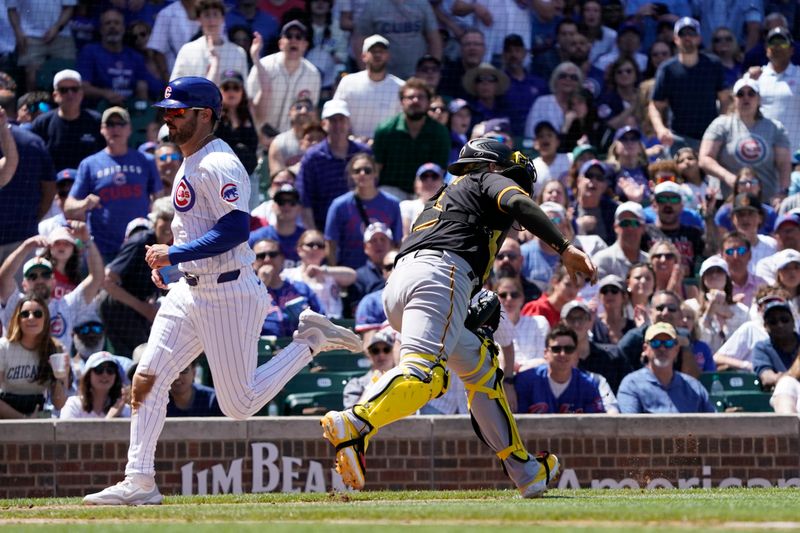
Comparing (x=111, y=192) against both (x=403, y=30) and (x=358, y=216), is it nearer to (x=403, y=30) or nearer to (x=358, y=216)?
(x=358, y=216)

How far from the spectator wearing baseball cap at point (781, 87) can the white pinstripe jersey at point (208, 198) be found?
29.0 feet

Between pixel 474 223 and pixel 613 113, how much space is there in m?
8.93

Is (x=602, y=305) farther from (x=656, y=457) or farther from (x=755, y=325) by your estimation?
(x=656, y=457)

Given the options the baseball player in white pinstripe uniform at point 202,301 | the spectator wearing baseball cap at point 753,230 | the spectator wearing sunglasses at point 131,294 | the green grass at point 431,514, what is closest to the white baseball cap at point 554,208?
the spectator wearing baseball cap at point 753,230

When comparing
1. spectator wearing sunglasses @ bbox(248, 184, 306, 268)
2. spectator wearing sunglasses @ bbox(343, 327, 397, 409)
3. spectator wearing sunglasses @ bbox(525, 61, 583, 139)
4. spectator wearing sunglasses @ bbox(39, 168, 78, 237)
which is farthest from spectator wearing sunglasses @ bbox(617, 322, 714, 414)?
spectator wearing sunglasses @ bbox(525, 61, 583, 139)

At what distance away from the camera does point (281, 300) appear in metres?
10.6

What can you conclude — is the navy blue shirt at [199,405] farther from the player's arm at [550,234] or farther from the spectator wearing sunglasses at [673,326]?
the player's arm at [550,234]

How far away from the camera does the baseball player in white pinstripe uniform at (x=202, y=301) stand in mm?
6508

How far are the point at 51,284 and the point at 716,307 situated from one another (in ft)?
15.8

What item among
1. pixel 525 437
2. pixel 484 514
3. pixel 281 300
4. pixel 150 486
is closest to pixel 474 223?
pixel 484 514

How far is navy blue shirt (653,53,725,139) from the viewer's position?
572 inches

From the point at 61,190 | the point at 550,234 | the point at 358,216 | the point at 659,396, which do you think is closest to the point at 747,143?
the point at 358,216

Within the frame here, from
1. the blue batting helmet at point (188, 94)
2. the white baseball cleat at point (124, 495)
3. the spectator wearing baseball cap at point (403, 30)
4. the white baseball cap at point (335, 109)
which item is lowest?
the white baseball cleat at point (124, 495)

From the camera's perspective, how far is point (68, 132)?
12.5 meters
